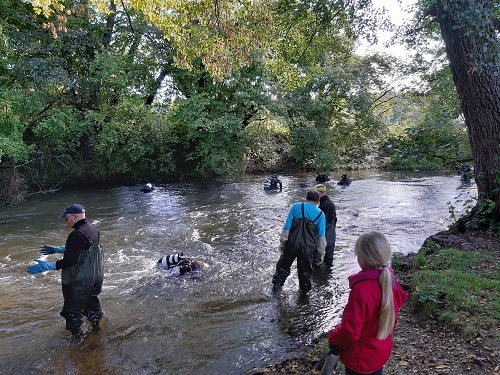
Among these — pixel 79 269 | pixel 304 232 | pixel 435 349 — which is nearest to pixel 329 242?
pixel 304 232

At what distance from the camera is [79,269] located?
16.7 ft

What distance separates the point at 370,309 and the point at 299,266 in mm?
4037

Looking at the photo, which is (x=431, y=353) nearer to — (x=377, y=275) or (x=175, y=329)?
(x=377, y=275)

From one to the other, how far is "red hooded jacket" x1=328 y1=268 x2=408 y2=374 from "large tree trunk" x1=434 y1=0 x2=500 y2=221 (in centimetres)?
618

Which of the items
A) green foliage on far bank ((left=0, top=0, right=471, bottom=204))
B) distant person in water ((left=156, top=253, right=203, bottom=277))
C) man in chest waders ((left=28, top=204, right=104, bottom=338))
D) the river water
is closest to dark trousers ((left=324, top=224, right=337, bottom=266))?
the river water

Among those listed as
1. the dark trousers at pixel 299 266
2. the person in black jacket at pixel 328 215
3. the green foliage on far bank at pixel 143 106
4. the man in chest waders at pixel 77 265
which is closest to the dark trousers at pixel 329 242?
the person in black jacket at pixel 328 215

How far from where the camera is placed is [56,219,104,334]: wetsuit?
16.3 feet

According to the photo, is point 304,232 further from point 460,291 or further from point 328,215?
point 460,291

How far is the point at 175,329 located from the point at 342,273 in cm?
383

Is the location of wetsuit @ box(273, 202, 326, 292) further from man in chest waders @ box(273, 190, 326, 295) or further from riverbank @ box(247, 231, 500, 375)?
riverbank @ box(247, 231, 500, 375)

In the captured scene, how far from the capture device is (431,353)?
4176mm

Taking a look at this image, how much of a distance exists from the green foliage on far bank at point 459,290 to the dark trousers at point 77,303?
4761mm

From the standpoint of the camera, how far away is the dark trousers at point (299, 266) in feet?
20.6

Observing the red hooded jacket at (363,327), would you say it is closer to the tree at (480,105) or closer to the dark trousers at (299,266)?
the dark trousers at (299,266)
